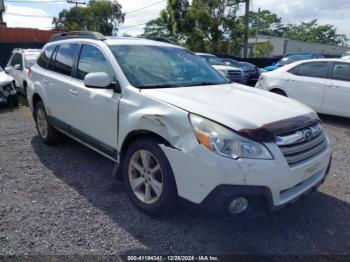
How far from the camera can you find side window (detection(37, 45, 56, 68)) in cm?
520

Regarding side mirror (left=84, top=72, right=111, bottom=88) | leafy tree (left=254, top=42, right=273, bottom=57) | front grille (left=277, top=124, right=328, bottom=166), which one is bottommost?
front grille (left=277, top=124, right=328, bottom=166)

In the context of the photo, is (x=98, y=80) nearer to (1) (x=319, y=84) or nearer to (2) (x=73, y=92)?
(2) (x=73, y=92)

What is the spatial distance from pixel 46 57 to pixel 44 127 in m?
1.15

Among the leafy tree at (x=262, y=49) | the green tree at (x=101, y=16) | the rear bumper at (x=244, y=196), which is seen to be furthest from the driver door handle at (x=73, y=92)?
the leafy tree at (x=262, y=49)

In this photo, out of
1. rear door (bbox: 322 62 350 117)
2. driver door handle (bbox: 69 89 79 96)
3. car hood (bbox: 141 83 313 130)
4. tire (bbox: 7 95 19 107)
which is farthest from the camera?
tire (bbox: 7 95 19 107)

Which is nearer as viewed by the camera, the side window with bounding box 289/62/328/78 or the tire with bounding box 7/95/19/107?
the side window with bounding box 289/62/328/78

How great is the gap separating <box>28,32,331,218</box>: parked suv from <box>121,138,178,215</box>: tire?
0.03 feet

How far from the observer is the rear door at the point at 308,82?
7660 millimetres

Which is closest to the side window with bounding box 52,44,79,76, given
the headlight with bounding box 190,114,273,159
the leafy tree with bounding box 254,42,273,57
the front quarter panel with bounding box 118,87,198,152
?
the front quarter panel with bounding box 118,87,198,152

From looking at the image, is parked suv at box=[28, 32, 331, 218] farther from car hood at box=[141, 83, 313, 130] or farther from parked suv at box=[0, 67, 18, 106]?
parked suv at box=[0, 67, 18, 106]

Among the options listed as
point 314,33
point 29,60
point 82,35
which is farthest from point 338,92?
point 314,33

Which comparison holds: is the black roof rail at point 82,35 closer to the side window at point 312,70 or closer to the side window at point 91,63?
the side window at point 91,63

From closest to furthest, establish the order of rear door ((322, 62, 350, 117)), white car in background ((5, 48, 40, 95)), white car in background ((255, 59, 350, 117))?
1. rear door ((322, 62, 350, 117))
2. white car in background ((255, 59, 350, 117))
3. white car in background ((5, 48, 40, 95))

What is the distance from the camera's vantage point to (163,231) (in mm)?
3043
